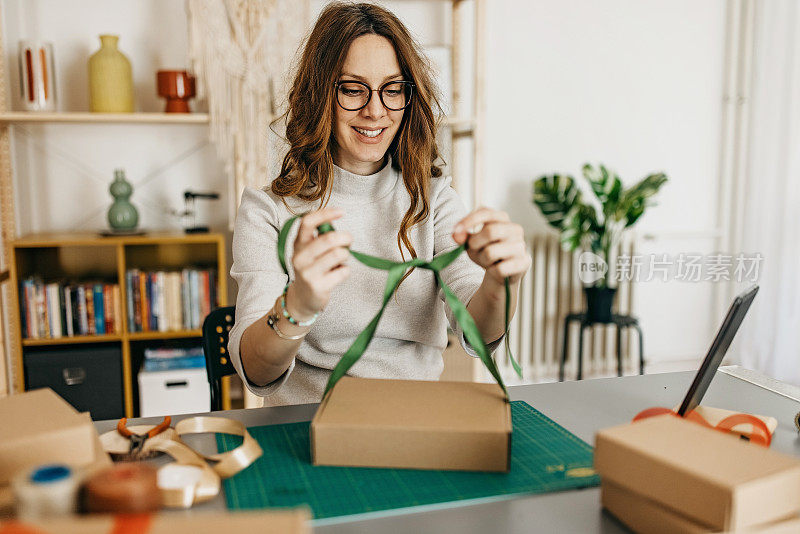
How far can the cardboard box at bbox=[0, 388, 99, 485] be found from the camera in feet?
2.46

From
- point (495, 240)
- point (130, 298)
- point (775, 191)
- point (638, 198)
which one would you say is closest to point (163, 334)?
point (130, 298)

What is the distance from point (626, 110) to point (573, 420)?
2731 millimetres

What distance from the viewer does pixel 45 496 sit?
581mm

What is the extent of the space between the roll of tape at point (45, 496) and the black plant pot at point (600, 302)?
2752 mm

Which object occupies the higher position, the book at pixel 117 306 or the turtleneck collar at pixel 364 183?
the turtleneck collar at pixel 364 183

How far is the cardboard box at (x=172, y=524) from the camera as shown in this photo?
53cm

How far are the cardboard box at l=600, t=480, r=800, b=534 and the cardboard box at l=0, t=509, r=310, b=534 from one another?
1.31 feet

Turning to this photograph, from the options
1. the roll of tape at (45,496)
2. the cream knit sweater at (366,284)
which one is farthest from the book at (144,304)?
the roll of tape at (45,496)

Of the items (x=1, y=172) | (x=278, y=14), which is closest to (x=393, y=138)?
(x=278, y=14)

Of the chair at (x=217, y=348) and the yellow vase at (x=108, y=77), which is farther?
the yellow vase at (x=108, y=77)

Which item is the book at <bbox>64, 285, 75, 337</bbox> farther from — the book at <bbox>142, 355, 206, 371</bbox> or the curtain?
the curtain

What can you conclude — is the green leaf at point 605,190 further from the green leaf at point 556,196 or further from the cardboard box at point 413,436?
the cardboard box at point 413,436

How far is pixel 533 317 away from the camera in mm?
3367

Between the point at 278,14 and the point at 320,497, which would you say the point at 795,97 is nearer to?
the point at 278,14
